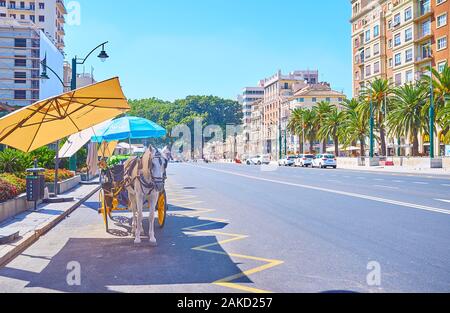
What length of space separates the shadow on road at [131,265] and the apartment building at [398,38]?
189 feet

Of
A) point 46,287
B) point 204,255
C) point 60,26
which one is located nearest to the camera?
point 46,287

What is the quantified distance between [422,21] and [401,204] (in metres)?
58.2

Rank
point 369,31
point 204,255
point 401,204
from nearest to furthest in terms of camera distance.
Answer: point 204,255
point 401,204
point 369,31

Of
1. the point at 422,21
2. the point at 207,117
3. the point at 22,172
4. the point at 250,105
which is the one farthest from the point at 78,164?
the point at 250,105

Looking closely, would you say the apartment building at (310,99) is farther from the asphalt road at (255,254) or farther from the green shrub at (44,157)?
the asphalt road at (255,254)

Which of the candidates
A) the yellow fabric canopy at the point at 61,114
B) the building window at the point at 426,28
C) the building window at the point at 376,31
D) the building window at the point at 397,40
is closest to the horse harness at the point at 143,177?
the yellow fabric canopy at the point at 61,114

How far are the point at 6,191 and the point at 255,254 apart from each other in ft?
23.3

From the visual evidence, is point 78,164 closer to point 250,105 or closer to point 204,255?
point 204,255

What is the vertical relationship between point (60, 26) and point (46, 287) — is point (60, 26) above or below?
above

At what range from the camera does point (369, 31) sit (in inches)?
3108

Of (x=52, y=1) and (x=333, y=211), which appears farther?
(x=52, y=1)

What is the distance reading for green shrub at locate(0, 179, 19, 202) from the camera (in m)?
11.0

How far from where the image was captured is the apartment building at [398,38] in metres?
59.9
